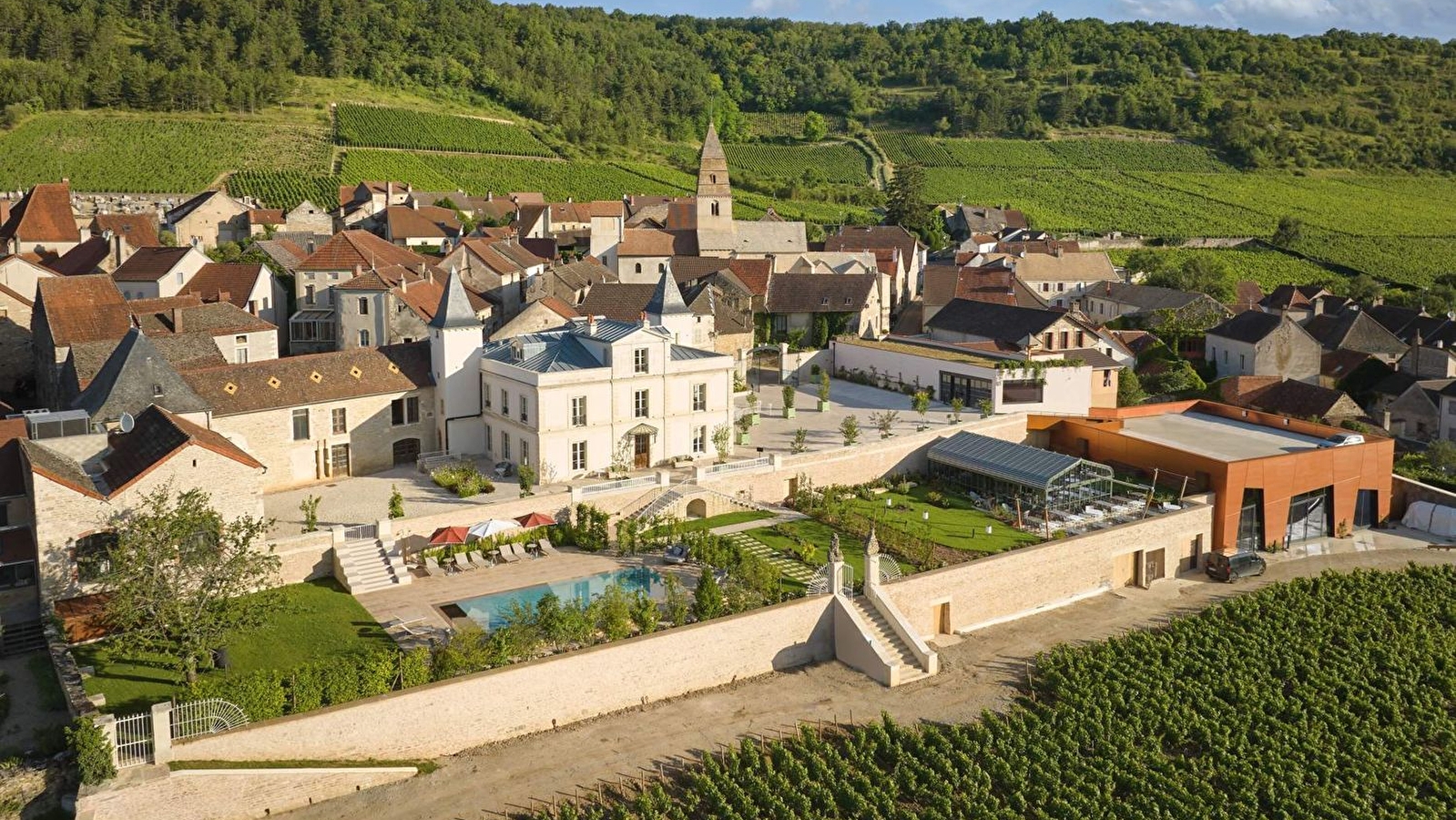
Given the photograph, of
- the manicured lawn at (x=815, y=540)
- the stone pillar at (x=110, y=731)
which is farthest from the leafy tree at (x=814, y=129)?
the stone pillar at (x=110, y=731)

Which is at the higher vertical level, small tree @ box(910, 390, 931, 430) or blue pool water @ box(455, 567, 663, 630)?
small tree @ box(910, 390, 931, 430)

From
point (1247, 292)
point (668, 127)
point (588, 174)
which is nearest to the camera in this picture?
point (1247, 292)

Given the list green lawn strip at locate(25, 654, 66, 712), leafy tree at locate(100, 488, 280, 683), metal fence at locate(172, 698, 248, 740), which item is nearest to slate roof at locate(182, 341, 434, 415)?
leafy tree at locate(100, 488, 280, 683)

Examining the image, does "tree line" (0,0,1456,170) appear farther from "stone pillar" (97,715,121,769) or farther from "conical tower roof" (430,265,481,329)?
"stone pillar" (97,715,121,769)

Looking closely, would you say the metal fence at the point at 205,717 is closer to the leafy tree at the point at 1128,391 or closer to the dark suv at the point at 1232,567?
the dark suv at the point at 1232,567

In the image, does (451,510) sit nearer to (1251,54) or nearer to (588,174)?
(588,174)

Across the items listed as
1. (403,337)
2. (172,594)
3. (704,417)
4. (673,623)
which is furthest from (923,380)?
(172,594)
